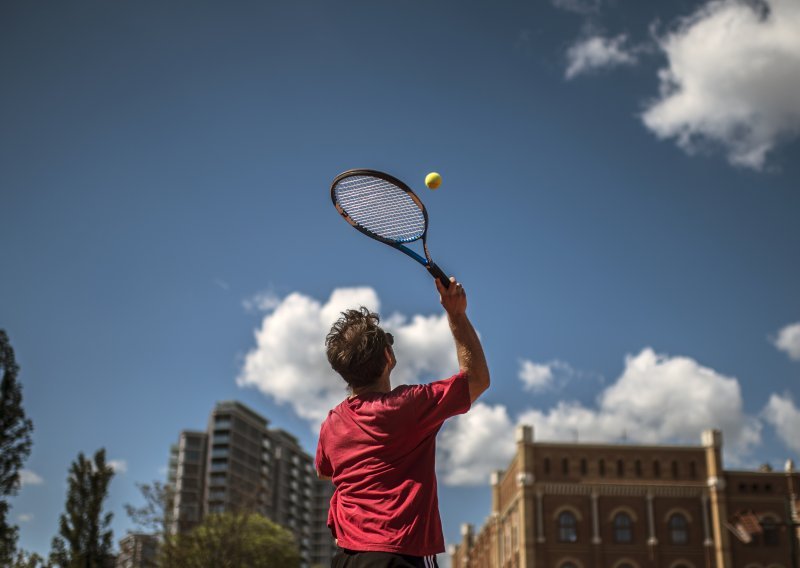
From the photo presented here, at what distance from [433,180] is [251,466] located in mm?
136806

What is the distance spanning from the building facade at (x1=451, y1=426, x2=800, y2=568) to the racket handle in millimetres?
51149

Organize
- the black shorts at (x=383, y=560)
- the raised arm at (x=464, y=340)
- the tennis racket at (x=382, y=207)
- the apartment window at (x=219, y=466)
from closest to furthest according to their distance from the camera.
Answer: the black shorts at (x=383, y=560) → the raised arm at (x=464, y=340) → the tennis racket at (x=382, y=207) → the apartment window at (x=219, y=466)

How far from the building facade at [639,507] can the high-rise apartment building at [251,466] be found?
73.2 meters

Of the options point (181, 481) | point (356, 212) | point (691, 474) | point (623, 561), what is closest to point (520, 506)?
point (623, 561)

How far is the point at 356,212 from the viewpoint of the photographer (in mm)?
5617

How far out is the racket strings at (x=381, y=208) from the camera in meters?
5.38

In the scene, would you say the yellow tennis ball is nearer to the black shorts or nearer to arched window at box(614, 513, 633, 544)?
the black shorts

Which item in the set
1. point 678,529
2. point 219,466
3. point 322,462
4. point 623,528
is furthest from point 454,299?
point 219,466

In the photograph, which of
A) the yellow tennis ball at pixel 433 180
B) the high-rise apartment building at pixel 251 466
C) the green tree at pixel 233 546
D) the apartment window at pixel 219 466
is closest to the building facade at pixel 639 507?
the green tree at pixel 233 546

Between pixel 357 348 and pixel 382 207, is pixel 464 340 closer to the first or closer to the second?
pixel 357 348

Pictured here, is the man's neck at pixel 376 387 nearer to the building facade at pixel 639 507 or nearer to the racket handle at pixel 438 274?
the racket handle at pixel 438 274

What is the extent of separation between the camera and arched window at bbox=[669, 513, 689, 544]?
54219 mm

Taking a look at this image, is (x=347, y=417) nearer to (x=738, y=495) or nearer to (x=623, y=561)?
Answer: (x=623, y=561)

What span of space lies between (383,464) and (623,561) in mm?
52916
